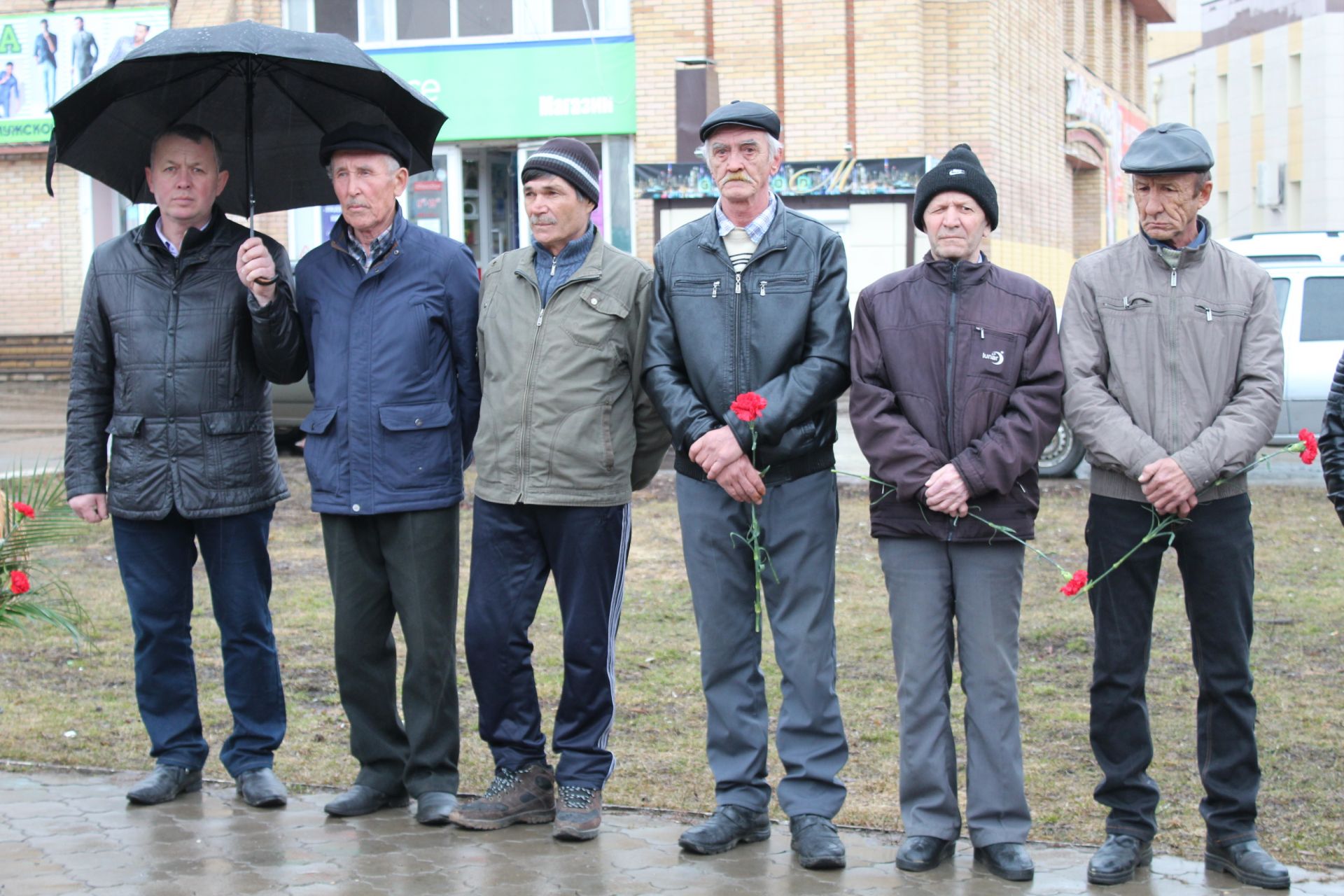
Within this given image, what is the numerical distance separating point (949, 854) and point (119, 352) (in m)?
3.17

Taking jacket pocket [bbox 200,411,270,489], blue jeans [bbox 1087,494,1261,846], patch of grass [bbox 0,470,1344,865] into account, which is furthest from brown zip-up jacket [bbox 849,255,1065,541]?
jacket pocket [bbox 200,411,270,489]

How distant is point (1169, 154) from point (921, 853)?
215cm

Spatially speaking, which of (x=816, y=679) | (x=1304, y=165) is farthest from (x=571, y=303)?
(x=1304, y=165)

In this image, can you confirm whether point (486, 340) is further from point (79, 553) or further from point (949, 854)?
point (79, 553)

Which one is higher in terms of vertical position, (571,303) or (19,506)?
(571,303)

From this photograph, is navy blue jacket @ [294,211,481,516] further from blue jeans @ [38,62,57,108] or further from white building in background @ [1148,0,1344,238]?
white building in background @ [1148,0,1344,238]

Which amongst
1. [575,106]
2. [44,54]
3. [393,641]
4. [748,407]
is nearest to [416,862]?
[393,641]

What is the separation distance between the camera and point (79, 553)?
1042cm

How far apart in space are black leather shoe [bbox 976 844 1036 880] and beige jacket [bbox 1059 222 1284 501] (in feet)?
3.51

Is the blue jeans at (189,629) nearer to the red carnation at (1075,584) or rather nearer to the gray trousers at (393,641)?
the gray trousers at (393,641)

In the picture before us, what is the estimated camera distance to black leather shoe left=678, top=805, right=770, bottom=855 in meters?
4.48

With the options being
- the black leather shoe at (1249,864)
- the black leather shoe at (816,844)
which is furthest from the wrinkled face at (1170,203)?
the black leather shoe at (816,844)

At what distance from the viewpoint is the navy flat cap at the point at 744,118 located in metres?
4.49

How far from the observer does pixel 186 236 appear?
5000 mm
